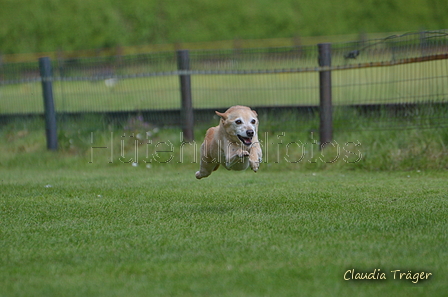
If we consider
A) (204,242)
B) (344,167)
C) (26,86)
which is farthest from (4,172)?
(204,242)

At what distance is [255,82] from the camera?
1175cm

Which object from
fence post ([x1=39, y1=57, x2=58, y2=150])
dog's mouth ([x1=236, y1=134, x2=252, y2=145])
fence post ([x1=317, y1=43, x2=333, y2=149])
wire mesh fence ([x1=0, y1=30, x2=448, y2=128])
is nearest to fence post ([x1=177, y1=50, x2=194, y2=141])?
wire mesh fence ([x1=0, y1=30, x2=448, y2=128])

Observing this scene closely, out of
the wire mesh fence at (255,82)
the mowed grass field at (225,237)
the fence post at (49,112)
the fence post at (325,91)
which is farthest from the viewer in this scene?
the fence post at (49,112)

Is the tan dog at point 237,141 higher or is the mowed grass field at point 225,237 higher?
the tan dog at point 237,141

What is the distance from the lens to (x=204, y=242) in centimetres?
466

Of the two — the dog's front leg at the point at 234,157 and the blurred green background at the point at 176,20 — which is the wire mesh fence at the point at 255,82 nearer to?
the dog's front leg at the point at 234,157

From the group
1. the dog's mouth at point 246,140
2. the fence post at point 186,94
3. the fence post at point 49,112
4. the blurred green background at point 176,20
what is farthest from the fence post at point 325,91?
the blurred green background at point 176,20

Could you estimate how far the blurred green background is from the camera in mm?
33812

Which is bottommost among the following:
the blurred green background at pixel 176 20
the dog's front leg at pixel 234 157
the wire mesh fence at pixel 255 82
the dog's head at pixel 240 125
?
the dog's front leg at pixel 234 157

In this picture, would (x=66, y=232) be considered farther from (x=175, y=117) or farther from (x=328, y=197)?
(x=175, y=117)

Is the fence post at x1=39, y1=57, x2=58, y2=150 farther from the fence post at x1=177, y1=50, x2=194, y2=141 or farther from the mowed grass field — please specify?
the mowed grass field

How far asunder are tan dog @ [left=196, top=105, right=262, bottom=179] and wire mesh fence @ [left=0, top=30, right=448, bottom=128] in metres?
4.06

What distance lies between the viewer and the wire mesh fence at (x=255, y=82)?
9523 mm

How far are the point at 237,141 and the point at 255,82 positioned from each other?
602cm
